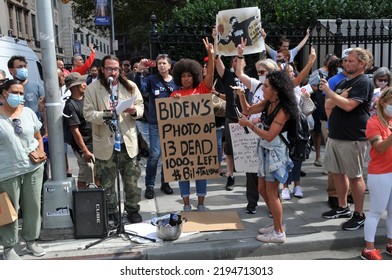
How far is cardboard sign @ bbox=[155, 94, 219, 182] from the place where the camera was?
5.36m

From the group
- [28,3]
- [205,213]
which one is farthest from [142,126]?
[28,3]

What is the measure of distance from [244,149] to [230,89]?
86 cm

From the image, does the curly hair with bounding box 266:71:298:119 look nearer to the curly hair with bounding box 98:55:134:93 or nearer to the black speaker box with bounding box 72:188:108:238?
the curly hair with bounding box 98:55:134:93

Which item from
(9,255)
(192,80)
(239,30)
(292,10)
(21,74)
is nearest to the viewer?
(9,255)

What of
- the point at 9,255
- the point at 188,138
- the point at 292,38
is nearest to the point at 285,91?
the point at 188,138

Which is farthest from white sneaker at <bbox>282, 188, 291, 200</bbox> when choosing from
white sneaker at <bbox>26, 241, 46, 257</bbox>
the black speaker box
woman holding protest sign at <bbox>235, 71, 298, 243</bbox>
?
white sneaker at <bbox>26, 241, 46, 257</bbox>

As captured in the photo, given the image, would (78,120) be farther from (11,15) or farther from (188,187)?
(11,15)

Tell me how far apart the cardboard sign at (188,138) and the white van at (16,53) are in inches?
178

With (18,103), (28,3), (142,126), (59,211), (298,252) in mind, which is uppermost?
(28,3)

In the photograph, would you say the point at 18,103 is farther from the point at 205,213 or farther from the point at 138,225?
the point at 205,213

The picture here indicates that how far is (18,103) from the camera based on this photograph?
4.20 meters

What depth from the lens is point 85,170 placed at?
5.56 metres

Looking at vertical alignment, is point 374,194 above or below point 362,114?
below

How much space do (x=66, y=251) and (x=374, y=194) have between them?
320 centimetres
